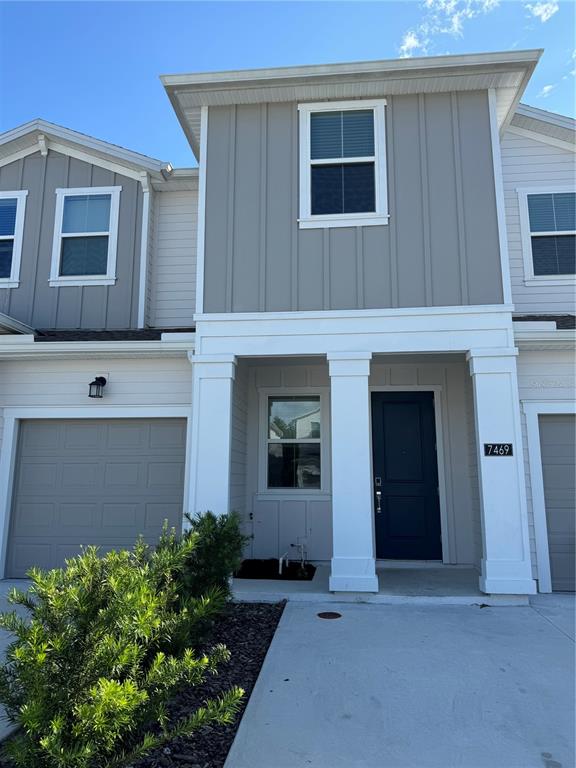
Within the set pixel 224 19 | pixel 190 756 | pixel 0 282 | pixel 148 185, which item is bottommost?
pixel 190 756

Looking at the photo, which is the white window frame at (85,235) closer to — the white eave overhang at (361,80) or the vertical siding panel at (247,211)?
the white eave overhang at (361,80)

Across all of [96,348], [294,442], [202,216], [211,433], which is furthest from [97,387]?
[294,442]

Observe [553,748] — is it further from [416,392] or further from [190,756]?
[416,392]

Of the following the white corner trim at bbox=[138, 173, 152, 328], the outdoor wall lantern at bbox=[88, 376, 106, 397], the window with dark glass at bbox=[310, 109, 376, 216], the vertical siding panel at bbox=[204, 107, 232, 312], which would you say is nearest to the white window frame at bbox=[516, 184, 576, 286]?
the window with dark glass at bbox=[310, 109, 376, 216]

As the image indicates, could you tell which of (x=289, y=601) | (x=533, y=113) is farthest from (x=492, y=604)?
(x=533, y=113)

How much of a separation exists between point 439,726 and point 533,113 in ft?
25.6

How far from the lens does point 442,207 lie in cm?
580

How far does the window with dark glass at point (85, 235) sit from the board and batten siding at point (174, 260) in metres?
0.74

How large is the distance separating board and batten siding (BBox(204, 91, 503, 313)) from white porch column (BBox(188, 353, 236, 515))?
2.29 ft

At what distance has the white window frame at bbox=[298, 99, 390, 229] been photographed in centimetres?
586

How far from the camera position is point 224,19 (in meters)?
6.97

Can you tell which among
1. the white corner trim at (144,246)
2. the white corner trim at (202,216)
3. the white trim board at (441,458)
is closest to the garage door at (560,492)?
the white trim board at (441,458)

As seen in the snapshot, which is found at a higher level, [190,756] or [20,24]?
[20,24]

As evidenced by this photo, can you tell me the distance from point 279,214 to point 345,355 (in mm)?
1856
